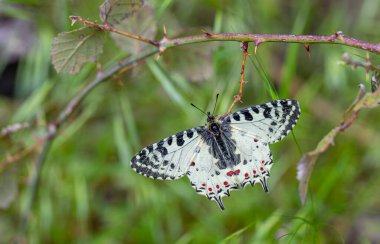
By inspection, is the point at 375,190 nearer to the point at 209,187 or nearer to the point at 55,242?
the point at 209,187

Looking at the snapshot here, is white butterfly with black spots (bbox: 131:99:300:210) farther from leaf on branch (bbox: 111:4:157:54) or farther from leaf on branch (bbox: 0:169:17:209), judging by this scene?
leaf on branch (bbox: 0:169:17:209)

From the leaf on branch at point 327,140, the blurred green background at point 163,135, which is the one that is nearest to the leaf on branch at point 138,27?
the blurred green background at point 163,135

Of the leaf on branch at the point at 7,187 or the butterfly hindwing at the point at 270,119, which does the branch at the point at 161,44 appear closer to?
the leaf on branch at the point at 7,187

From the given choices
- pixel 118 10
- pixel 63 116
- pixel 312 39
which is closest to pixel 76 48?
pixel 118 10

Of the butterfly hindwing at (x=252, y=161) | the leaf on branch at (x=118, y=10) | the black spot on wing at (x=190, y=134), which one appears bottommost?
the butterfly hindwing at (x=252, y=161)

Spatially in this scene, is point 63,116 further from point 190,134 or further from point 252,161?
point 252,161

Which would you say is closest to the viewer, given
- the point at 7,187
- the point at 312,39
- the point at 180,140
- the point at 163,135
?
the point at 312,39
